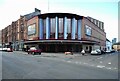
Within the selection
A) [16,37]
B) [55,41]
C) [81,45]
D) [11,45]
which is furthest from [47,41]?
[11,45]

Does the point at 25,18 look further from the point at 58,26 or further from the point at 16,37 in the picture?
the point at 58,26

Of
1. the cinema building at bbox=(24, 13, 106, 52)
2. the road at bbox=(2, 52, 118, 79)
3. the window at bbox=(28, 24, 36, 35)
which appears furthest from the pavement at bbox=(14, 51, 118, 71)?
the window at bbox=(28, 24, 36, 35)

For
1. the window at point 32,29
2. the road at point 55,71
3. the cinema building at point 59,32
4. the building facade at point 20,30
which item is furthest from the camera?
the building facade at point 20,30

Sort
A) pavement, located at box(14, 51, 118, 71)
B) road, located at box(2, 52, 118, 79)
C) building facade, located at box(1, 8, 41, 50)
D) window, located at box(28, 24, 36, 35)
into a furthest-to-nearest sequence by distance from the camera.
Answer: building facade, located at box(1, 8, 41, 50) < window, located at box(28, 24, 36, 35) < pavement, located at box(14, 51, 118, 71) < road, located at box(2, 52, 118, 79)

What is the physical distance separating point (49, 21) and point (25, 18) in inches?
786

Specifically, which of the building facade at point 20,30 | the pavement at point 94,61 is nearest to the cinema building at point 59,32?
the building facade at point 20,30

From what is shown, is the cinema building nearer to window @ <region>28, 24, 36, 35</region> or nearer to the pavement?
window @ <region>28, 24, 36, 35</region>

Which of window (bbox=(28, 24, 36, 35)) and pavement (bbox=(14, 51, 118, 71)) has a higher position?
window (bbox=(28, 24, 36, 35))

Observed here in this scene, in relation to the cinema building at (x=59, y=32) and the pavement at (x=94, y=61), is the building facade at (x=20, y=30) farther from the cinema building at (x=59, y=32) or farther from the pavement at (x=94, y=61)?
the pavement at (x=94, y=61)

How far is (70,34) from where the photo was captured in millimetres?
69062

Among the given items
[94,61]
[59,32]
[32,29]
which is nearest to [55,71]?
[94,61]

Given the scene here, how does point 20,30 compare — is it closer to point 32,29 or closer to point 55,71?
point 32,29

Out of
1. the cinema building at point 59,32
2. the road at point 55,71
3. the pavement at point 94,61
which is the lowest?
the pavement at point 94,61

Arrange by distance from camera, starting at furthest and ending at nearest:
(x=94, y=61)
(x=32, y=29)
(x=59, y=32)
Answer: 1. (x=32, y=29)
2. (x=59, y=32)
3. (x=94, y=61)
